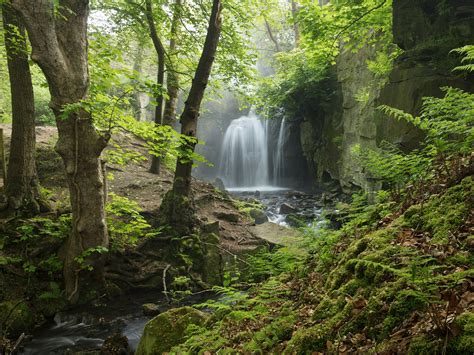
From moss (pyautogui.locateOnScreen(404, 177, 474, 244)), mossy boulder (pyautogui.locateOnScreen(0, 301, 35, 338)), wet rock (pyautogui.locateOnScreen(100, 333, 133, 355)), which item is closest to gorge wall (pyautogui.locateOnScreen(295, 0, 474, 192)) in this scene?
moss (pyautogui.locateOnScreen(404, 177, 474, 244))

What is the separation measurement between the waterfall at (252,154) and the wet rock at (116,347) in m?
17.3

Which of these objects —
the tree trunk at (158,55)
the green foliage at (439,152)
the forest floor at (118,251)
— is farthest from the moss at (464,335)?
the tree trunk at (158,55)

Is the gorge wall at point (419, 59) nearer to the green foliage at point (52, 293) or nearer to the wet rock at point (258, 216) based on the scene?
the wet rock at point (258, 216)

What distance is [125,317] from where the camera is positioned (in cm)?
596

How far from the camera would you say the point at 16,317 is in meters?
5.26

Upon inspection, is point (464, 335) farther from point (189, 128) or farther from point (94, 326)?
point (189, 128)

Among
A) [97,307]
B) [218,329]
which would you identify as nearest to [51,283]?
[97,307]

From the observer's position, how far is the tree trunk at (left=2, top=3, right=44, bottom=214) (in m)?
6.45

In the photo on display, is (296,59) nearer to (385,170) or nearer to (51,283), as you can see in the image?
(385,170)

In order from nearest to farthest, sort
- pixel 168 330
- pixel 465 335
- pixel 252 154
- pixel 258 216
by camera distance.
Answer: pixel 465 335 → pixel 168 330 → pixel 258 216 → pixel 252 154

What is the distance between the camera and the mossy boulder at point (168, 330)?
3539 millimetres

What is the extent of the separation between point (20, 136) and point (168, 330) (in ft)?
18.0

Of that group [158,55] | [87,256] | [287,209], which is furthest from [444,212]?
[287,209]

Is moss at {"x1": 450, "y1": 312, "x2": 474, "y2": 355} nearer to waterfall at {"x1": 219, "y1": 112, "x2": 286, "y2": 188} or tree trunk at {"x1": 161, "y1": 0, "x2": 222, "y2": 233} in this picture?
tree trunk at {"x1": 161, "y1": 0, "x2": 222, "y2": 233}
